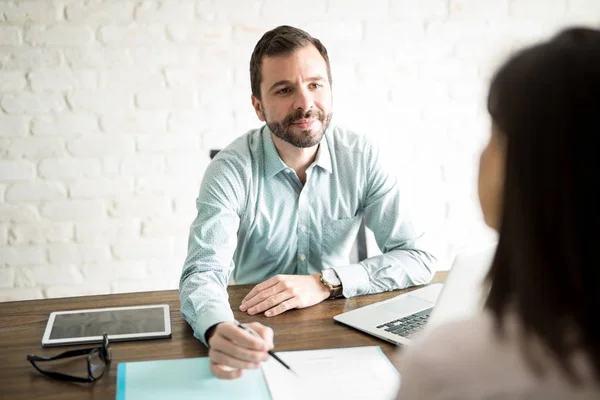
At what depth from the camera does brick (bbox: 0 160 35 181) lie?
7.39 ft

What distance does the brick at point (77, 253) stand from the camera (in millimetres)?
2352

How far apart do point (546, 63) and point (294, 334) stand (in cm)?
78

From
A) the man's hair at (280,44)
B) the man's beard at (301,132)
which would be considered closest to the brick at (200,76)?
the man's hair at (280,44)

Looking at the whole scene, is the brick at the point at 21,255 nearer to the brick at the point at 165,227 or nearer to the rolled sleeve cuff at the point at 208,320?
the brick at the point at 165,227

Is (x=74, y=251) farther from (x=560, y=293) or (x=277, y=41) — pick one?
(x=560, y=293)

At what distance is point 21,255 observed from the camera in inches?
91.7

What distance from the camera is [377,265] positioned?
Answer: 4.89 feet

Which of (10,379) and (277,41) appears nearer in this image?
(10,379)

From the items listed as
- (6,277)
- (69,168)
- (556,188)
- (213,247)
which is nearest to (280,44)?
(213,247)

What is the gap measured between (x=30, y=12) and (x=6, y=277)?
92 centimetres

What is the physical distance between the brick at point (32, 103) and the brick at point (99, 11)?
0.27 meters

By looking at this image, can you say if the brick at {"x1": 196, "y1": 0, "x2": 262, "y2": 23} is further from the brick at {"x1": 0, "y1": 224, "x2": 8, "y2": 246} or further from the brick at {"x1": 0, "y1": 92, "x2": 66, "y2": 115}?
the brick at {"x1": 0, "y1": 224, "x2": 8, "y2": 246}

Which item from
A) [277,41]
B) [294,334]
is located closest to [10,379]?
[294,334]

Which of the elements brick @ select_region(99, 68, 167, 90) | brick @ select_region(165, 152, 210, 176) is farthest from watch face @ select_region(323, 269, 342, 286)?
brick @ select_region(99, 68, 167, 90)
